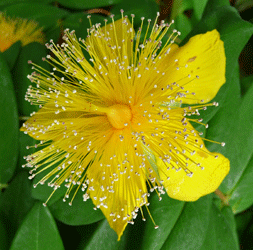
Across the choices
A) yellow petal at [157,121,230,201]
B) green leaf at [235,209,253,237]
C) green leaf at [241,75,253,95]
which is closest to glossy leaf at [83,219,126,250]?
yellow petal at [157,121,230,201]

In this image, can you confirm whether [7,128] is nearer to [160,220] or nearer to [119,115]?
[119,115]

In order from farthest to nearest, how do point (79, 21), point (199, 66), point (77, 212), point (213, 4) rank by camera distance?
point (79, 21) < point (213, 4) < point (77, 212) < point (199, 66)

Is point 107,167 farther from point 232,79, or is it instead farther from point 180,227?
point 232,79

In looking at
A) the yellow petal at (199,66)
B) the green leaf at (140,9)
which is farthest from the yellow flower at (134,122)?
the green leaf at (140,9)

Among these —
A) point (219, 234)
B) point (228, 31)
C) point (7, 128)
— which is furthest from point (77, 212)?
point (228, 31)

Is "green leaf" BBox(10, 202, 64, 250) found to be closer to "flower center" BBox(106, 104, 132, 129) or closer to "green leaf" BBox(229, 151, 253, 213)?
"flower center" BBox(106, 104, 132, 129)

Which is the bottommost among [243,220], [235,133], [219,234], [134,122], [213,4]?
[243,220]

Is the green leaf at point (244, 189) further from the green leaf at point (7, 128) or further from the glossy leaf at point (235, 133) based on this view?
the green leaf at point (7, 128)
